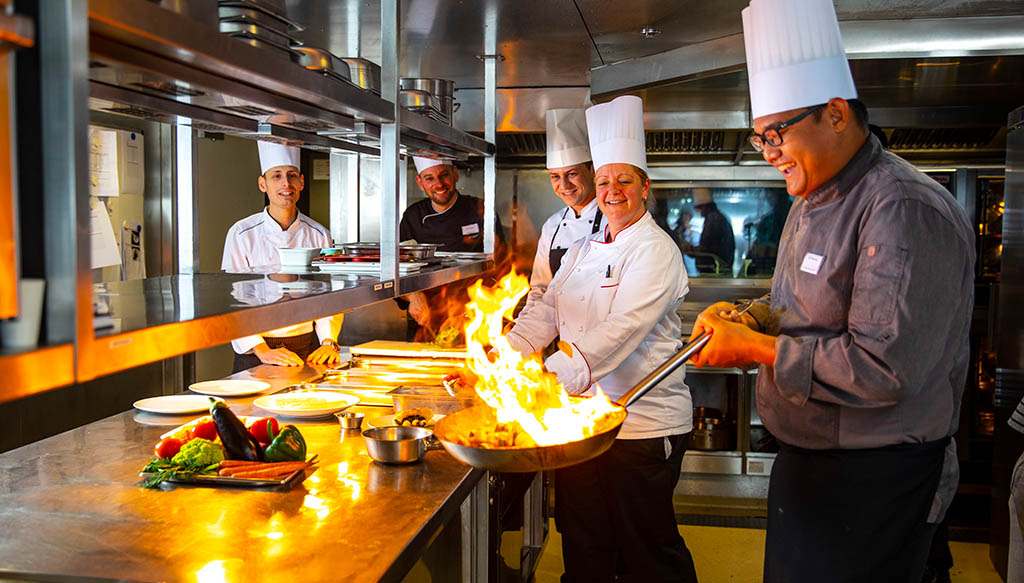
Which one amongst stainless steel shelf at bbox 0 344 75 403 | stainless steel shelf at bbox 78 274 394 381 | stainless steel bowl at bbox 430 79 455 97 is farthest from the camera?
stainless steel bowl at bbox 430 79 455 97

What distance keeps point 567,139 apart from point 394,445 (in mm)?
2210

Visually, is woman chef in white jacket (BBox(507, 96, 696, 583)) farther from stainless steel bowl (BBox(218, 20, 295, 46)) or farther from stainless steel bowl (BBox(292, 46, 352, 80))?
stainless steel bowl (BBox(218, 20, 295, 46))

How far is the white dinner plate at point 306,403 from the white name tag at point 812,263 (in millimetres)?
1510

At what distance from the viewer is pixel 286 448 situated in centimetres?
209

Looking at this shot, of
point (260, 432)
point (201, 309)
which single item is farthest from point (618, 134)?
point (201, 309)

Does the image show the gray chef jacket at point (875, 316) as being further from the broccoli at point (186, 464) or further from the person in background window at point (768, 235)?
the person in background window at point (768, 235)

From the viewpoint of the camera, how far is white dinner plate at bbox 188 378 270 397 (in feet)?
9.55

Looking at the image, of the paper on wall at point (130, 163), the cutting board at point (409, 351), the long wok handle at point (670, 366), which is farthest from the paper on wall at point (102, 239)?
the long wok handle at point (670, 366)

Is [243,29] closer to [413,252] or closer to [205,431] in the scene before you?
[205,431]

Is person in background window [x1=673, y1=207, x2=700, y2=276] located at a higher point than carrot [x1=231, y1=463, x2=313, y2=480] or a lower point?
higher

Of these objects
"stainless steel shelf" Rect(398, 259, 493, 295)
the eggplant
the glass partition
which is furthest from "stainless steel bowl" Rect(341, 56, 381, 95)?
the glass partition

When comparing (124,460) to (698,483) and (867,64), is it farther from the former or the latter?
(698,483)

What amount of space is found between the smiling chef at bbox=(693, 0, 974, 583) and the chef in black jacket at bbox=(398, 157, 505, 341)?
271 cm

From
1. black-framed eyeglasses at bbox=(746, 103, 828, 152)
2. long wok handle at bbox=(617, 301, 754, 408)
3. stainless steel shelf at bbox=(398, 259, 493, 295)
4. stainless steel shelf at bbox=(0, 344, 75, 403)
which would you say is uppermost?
black-framed eyeglasses at bbox=(746, 103, 828, 152)
